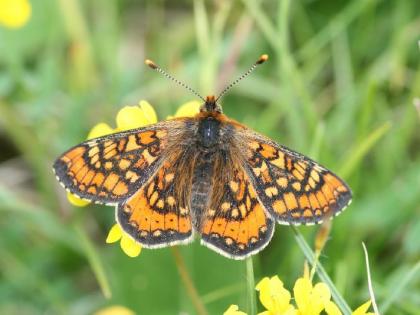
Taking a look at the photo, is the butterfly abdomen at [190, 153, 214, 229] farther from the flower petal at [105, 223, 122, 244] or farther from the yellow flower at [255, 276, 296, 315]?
the yellow flower at [255, 276, 296, 315]

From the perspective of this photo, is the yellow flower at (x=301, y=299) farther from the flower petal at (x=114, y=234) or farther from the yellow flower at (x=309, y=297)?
the flower petal at (x=114, y=234)

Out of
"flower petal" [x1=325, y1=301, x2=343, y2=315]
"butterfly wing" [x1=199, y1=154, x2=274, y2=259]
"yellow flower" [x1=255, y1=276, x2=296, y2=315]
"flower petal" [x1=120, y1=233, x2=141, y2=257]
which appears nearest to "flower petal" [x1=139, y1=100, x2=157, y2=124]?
"butterfly wing" [x1=199, y1=154, x2=274, y2=259]

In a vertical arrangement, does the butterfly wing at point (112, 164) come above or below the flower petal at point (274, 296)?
above

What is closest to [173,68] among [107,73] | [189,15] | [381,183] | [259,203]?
[107,73]

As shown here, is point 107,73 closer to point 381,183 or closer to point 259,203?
point 381,183

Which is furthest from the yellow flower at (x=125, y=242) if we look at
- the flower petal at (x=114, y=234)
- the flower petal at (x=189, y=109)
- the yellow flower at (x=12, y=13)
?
the yellow flower at (x=12, y=13)
